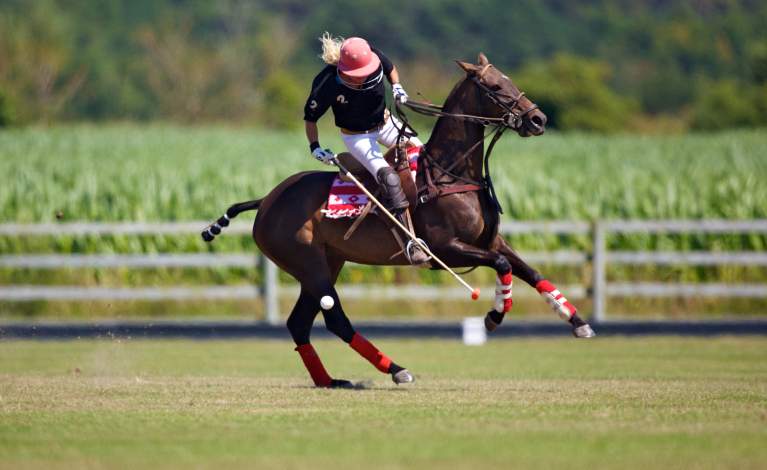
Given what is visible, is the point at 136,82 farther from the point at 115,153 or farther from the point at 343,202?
the point at 343,202

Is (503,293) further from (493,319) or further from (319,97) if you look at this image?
(319,97)

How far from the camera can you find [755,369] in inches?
551

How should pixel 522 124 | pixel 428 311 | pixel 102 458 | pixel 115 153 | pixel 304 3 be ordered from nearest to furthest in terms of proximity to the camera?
1. pixel 102 458
2. pixel 522 124
3. pixel 428 311
4. pixel 115 153
5. pixel 304 3

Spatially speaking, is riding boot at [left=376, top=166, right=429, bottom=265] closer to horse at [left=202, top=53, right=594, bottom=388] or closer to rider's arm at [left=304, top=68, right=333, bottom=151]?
horse at [left=202, top=53, right=594, bottom=388]

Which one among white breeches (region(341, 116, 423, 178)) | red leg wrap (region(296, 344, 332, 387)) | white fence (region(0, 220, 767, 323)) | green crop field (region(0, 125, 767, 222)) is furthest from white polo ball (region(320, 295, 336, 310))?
green crop field (region(0, 125, 767, 222))

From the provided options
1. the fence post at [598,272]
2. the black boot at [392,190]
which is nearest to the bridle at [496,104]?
the black boot at [392,190]

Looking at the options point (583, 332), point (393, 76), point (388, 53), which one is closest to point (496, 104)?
point (393, 76)

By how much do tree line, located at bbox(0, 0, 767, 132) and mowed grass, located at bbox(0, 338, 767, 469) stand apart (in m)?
36.2

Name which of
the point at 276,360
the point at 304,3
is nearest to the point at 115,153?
the point at 276,360

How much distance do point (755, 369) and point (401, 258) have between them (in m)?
4.34

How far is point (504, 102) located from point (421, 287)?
9.23 meters

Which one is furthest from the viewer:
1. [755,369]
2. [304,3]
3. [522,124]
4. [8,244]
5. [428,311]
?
[304,3]

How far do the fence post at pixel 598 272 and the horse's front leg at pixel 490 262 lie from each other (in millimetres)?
7513

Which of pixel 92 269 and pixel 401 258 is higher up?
pixel 401 258
